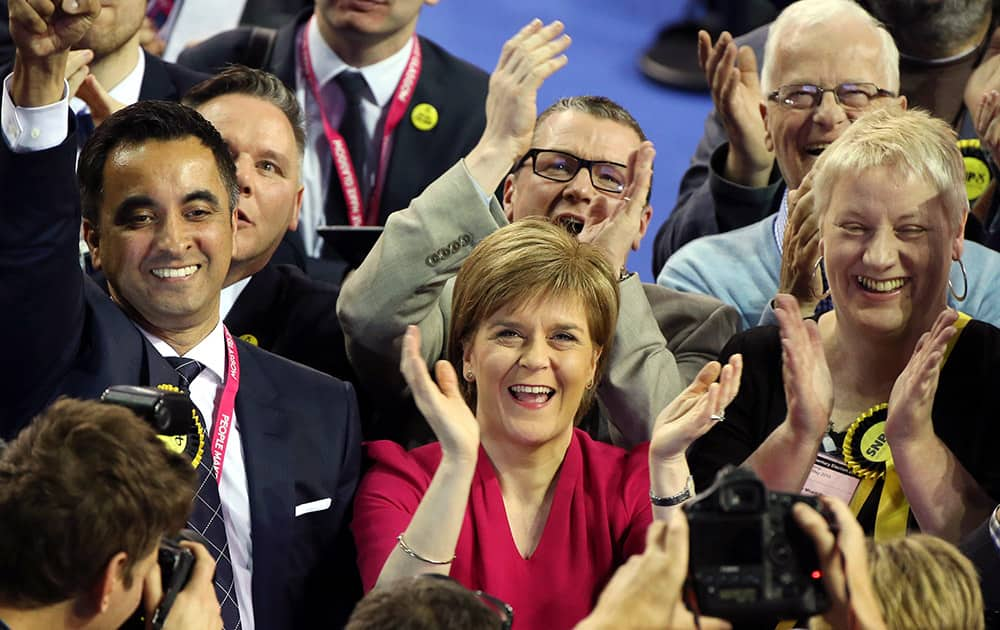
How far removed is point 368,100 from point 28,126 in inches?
81.1

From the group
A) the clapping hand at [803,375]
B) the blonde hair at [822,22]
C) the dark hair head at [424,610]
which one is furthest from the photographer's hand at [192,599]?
the blonde hair at [822,22]

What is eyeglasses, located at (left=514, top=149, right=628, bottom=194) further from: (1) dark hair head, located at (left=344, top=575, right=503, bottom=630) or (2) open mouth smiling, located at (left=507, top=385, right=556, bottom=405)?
(1) dark hair head, located at (left=344, top=575, right=503, bottom=630)

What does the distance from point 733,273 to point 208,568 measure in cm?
183

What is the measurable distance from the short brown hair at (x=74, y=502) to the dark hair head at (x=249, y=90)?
161cm

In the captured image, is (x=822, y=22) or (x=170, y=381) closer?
(x=170, y=381)

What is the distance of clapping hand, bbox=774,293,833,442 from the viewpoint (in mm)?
3033

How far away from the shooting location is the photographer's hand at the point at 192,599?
242cm

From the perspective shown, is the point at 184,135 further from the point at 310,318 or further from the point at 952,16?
the point at 952,16

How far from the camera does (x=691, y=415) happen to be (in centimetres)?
281

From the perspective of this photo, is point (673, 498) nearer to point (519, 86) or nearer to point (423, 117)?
point (519, 86)

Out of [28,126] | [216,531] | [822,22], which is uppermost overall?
[822,22]

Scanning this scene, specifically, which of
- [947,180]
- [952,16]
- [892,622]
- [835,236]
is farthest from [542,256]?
[952,16]

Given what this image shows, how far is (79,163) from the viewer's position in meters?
3.18

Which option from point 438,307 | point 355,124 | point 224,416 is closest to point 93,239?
point 224,416
